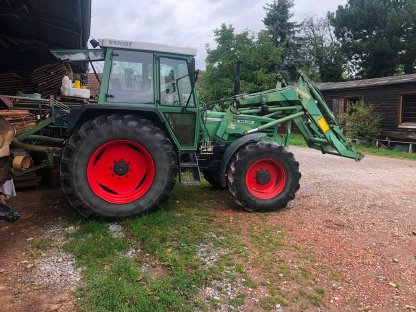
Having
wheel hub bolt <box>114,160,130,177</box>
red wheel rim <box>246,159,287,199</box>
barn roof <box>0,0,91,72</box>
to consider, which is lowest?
red wheel rim <box>246,159,287,199</box>

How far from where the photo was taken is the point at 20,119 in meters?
7.14

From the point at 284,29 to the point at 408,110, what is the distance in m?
18.1

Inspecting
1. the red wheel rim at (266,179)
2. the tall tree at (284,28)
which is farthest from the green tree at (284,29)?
the red wheel rim at (266,179)

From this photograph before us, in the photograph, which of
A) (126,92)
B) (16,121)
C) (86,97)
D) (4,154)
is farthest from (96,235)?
(86,97)

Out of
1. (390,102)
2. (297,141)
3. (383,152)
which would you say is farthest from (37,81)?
(390,102)

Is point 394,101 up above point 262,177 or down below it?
above

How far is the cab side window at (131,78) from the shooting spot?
5922 mm

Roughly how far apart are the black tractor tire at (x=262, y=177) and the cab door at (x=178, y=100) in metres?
0.84

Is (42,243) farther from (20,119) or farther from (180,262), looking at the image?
(20,119)

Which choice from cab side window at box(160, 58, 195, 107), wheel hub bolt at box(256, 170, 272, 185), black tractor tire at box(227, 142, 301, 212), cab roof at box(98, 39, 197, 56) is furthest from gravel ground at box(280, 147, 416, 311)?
cab roof at box(98, 39, 197, 56)

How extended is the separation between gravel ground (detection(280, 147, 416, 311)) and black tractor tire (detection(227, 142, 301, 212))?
1.09ft

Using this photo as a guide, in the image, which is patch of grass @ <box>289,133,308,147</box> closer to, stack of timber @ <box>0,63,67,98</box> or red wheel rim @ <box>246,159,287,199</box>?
red wheel rim @ <box>246,159,287,199</box>

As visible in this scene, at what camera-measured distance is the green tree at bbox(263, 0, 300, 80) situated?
3416 cm

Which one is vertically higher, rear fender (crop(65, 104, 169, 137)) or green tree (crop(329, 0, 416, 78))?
green tree (crop(329, 0, 416, 78))
